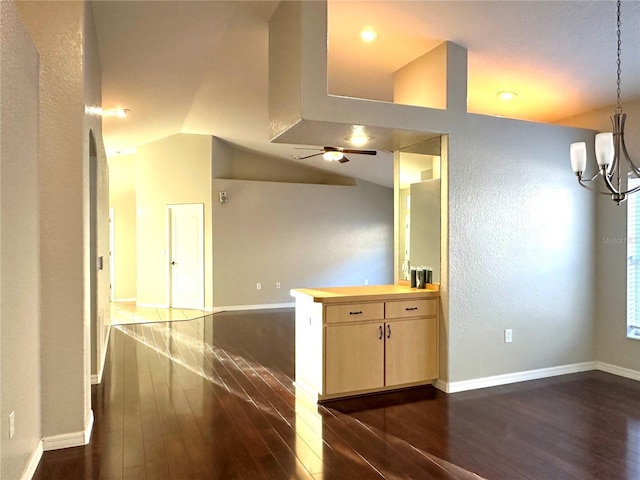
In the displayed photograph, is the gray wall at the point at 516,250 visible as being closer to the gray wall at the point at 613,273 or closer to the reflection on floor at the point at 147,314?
the gray wall at the point at 613,273

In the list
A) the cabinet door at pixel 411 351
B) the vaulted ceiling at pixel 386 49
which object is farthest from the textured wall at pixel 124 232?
the cabinet door at pixel 411 351

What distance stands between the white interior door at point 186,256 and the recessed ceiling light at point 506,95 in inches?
220

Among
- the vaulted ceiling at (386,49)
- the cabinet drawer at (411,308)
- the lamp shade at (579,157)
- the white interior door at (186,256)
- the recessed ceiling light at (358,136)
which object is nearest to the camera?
the lamp shade at (579,157)

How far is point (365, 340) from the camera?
12.1 feet

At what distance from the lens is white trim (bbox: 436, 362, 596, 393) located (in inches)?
152

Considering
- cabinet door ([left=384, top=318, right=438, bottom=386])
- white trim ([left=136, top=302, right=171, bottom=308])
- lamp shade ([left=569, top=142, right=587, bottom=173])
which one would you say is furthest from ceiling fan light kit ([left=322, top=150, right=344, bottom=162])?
white trim ([left=136, top=302, right=171, bottom=308])

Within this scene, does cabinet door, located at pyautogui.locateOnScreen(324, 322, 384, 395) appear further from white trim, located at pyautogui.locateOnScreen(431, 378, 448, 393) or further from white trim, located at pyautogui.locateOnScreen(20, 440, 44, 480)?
white trim, located at pyautogui.locateOnScreen(20, 440, 44, 480)

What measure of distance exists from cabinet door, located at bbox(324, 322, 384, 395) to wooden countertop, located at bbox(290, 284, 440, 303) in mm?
226

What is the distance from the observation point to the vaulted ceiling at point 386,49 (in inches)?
129

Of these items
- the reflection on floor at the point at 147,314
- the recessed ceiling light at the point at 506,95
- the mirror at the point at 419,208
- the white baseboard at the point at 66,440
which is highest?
the recessed ceiling light at the point at 506,95

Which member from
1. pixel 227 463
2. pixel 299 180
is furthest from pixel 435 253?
pixel 299 180

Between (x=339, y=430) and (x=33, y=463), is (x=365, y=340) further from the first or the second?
(x=33, y=463)

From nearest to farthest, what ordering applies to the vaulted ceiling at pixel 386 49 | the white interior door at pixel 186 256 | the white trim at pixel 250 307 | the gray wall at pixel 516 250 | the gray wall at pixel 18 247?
the gray wall at pixel 18 247 → the vaulted ceiling at pixel 386 49 → the gray wall at pixel 516 250 → the white trim at pixel 250 307 → the white interior door at pixel 186 256

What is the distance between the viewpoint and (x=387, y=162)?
8.18m
